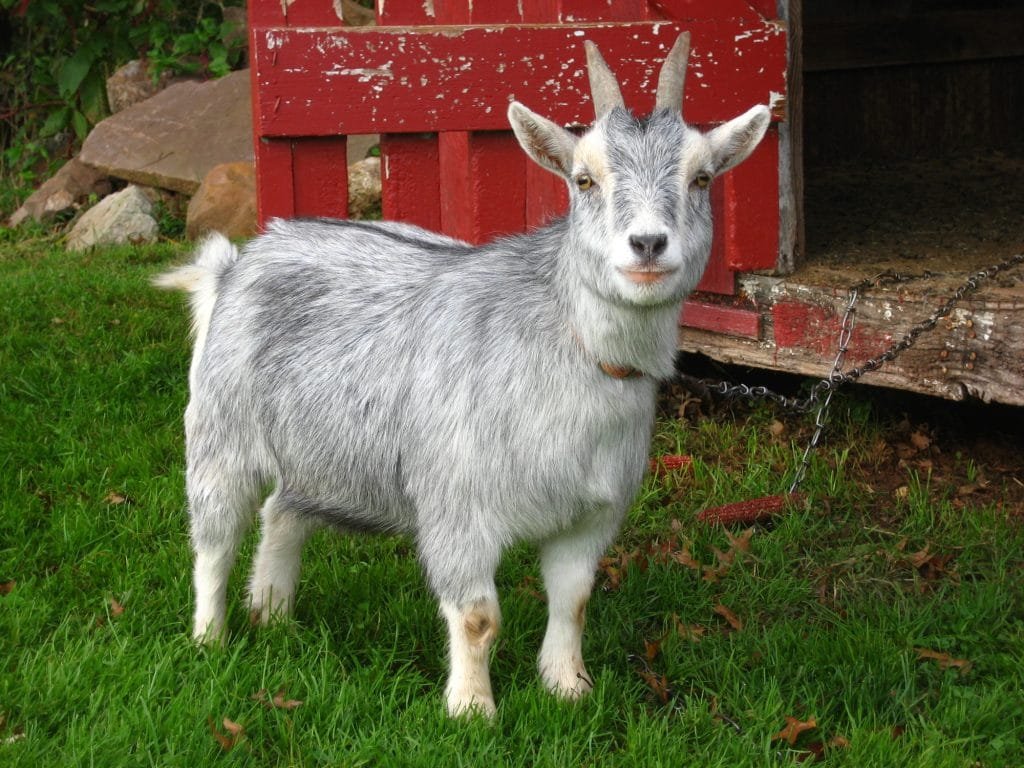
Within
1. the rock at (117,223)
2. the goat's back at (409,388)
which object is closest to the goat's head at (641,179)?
the goat's back at (409,388)

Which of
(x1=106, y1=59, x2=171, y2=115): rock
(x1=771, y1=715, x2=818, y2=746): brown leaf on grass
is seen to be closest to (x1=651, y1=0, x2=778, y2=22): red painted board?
(x1=771, y1=715, x2=818, y2=746): brown leaf on grass

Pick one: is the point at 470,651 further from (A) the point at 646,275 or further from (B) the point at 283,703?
(A) the point at 646,275

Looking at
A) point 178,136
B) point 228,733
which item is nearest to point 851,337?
point 228,733

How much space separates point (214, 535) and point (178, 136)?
636cm

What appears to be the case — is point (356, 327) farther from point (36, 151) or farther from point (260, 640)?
point (36, 151)

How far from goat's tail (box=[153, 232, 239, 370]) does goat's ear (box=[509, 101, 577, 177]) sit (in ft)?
3.69

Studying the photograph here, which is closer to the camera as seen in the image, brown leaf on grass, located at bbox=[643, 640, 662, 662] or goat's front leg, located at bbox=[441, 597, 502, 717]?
goat's front leg, located at bbox=[441, 597, 502, 717]

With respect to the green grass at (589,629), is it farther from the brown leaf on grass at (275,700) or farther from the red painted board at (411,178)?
the red painted board at (411,178)

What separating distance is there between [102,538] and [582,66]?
2.26 metres

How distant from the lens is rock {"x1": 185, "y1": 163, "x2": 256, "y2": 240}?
27.1 feet

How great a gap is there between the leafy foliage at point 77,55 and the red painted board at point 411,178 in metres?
5.51

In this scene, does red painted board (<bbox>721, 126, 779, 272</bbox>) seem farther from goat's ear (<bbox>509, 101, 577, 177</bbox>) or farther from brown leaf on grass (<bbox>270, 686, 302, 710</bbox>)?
brown leaf on grass (<bbox>270, 686, 302, 710</bbox>)

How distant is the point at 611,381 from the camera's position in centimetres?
313

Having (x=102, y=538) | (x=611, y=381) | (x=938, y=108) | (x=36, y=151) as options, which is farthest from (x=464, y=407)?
(x=36, y=151)
